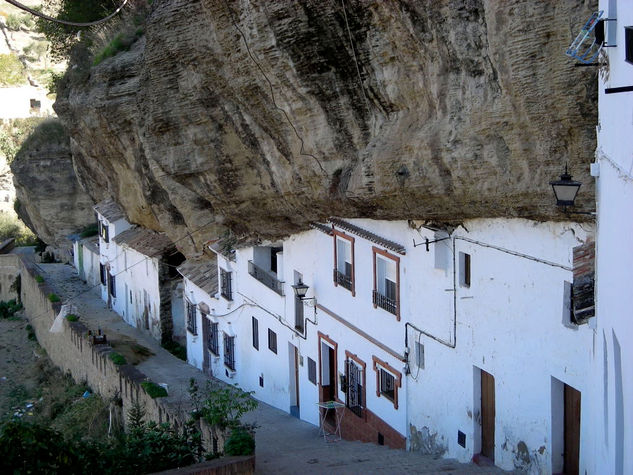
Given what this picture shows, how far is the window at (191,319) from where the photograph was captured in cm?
2492

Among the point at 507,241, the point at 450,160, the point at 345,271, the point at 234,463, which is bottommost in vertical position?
the point at 234,463

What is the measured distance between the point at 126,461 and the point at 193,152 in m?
7.62

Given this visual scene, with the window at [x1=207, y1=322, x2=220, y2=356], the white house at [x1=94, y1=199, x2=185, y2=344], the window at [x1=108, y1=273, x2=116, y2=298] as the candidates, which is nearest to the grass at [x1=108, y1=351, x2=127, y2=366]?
the window at [x1=207, y1=322, x2=220, y2=356]

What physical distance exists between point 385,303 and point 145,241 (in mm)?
15467

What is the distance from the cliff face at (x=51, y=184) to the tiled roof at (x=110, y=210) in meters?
5.41

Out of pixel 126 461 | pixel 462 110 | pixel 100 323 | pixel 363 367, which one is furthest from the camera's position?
pixel 100 323

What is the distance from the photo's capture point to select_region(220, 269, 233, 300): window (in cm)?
2253

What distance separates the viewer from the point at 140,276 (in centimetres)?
2942

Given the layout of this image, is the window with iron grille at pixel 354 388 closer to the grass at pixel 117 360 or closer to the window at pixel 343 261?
the window at pixel 343 261

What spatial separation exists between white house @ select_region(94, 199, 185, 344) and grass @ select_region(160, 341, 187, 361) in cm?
26

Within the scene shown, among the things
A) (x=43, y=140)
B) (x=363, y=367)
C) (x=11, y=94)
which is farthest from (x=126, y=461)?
(x=11, y=94)

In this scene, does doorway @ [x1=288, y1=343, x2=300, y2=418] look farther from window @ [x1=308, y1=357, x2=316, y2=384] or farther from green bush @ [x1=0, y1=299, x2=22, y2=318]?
green bush @ [x1=0, y1=299, x2=22, y2=318]

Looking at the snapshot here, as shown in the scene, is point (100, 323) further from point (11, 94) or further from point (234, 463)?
point (11, 94)

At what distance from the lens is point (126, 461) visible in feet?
38.7
